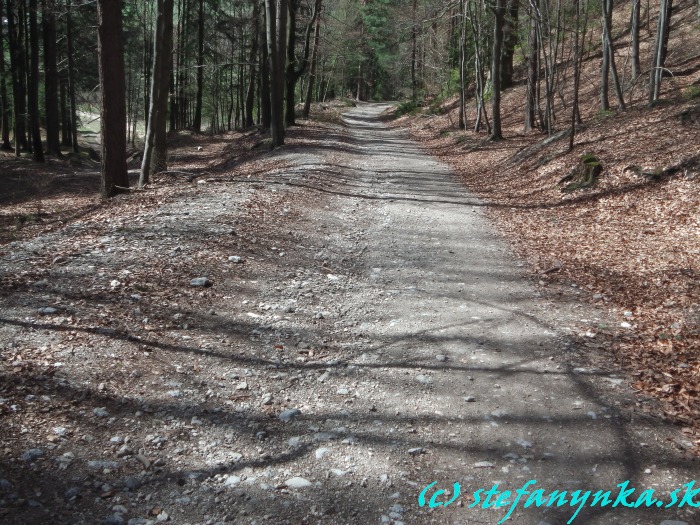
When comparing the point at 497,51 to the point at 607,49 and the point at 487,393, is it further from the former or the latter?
the point at 487,393

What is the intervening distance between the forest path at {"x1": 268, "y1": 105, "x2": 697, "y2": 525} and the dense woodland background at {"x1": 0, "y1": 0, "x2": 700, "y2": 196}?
7.23 meters

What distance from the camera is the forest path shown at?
3.40m

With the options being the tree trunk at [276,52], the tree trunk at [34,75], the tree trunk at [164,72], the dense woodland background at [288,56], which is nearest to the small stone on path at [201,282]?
the dense woodland background at [288,56]

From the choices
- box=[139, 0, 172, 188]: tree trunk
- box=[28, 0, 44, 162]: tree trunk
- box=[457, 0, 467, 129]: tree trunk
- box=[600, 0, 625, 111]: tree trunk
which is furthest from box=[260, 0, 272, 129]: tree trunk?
box=[600, 0, 625, 111]: tree trunk

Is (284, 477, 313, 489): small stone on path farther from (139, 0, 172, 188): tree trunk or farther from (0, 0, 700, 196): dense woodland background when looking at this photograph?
(139, 0, 172, 188): tree trunk

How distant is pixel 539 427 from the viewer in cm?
391

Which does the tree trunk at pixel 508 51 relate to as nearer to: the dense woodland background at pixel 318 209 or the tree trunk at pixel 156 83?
the dense woodland background at pixel 318 209

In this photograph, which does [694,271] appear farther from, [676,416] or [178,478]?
[178,478]

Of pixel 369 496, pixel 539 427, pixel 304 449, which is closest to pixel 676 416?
pixel 539 427

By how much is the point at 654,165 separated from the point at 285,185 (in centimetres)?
755

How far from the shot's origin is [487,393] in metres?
4.34

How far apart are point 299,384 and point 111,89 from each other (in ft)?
28.0

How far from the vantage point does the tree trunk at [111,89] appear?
10.5 metres

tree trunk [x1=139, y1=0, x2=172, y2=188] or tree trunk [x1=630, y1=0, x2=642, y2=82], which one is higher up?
tree trunk [x1=630, y1=0, x2=642, y2=82]
